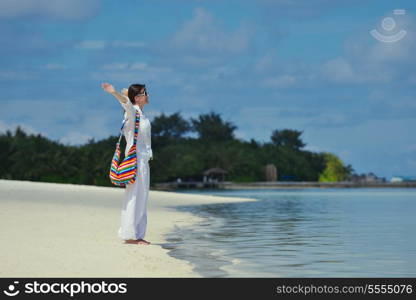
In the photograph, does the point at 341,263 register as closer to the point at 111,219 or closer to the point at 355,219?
the point at 111,219

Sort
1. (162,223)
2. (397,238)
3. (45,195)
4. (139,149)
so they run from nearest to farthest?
1. (139,149)
2. (397,238)
3. (162,223)
4. (45,195)

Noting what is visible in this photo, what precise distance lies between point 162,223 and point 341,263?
6.29 metres

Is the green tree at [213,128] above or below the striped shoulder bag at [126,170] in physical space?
above

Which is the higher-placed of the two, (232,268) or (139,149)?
(139,149)

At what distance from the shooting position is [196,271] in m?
7.01

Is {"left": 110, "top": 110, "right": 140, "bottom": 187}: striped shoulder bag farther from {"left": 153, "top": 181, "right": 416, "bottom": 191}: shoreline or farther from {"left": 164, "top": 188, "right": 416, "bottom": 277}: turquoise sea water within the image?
{"left": 153, "top": 181, "right": 416, "bottom": 191}: shoreline

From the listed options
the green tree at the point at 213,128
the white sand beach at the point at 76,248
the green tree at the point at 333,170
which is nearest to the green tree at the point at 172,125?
the green tree at the point at 213,128

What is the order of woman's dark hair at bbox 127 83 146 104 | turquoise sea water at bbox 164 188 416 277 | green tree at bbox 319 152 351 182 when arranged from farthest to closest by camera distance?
green tree at bbox 319 152 351 182, woman's dark hair at bbox 127 83 146 104, turquoise sea water at bbox 164 188 416 277

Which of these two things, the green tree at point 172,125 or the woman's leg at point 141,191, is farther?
the green tree at point 172,125

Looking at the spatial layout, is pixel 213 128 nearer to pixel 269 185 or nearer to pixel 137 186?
pixel 269 185

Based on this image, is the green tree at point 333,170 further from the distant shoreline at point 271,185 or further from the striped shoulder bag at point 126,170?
the striped shoulder bag at point 126,170

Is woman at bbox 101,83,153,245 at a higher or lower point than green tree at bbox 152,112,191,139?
lower

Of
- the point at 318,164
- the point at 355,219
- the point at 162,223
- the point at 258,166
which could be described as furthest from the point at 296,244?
the point at 318,164

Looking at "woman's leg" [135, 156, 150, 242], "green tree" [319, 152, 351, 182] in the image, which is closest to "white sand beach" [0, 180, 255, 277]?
"woman's leg" [135, 156, 150, 242]
